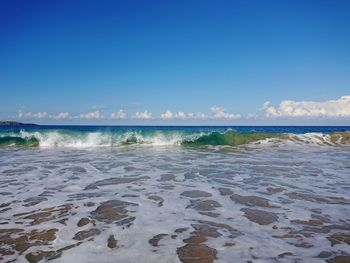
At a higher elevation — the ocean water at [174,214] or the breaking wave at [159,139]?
the breaking wave at [159,139]

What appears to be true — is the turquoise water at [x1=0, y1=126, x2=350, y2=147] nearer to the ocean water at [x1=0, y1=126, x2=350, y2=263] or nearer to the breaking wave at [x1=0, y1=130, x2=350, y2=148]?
the breaking wave at [x1=0, y1=130, x2=350, y2=148]

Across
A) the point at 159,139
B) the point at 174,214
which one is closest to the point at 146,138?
the point at 159,139

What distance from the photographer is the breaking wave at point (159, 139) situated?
2739 cm

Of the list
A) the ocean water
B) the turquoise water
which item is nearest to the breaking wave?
the turquoise water

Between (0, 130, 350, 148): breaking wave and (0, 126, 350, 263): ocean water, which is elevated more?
(0, 130, 350, 148): breaking wave

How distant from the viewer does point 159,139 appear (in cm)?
2927

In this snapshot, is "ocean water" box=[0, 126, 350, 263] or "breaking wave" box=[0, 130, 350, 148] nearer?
"ocean water" box=[0, 126, 350, 263]

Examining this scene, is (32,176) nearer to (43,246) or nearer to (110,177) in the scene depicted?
(110,177)

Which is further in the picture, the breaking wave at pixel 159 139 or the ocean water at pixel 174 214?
the breaking wave at pixel 159 139

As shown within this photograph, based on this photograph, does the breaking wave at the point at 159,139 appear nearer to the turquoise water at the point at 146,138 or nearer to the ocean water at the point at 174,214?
the turquoise water at the point at 146,138

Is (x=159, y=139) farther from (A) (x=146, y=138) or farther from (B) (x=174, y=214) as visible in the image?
(B) (x=174, y=214)

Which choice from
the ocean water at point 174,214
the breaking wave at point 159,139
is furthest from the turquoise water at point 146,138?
the ocean water at point 174,214

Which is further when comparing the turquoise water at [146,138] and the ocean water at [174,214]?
the turquoise water at [146,138]

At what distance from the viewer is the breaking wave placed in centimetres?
2739
